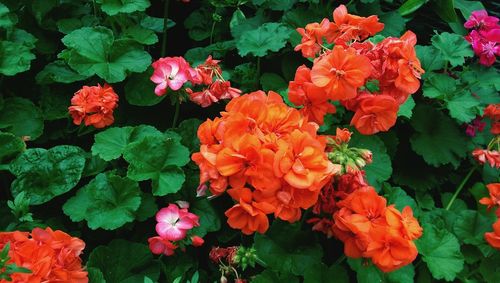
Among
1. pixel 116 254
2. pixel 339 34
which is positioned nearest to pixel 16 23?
pixel 116 254

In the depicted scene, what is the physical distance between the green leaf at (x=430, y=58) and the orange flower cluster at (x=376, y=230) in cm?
94

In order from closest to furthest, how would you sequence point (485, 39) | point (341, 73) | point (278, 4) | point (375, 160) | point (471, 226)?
point (341, 73), point (375, 160), point (471, 226), point (485, 39), point (278, 4)

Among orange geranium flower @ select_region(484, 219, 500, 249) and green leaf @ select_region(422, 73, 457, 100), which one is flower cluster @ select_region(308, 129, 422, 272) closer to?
orange geranium flower @ select_region(484, 219, 500, 249)

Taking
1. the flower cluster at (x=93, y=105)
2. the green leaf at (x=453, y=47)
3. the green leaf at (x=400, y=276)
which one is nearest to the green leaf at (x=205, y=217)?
the flower cluster at (x=93, y=105)

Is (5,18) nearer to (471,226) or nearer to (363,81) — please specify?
(363,81)

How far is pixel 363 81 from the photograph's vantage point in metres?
1.32

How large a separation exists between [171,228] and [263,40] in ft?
2.80

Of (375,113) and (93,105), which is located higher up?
(375,113)

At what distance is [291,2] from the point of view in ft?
7.41

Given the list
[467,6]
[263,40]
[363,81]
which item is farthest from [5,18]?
[467,6]

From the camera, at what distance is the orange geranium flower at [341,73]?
1309 mm

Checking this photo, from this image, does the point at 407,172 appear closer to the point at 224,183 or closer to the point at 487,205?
the point at 487,205

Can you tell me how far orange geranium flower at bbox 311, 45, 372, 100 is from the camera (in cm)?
131

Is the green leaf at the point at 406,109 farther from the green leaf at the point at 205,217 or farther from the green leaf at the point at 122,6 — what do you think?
the green leaf at the point at 122,6
